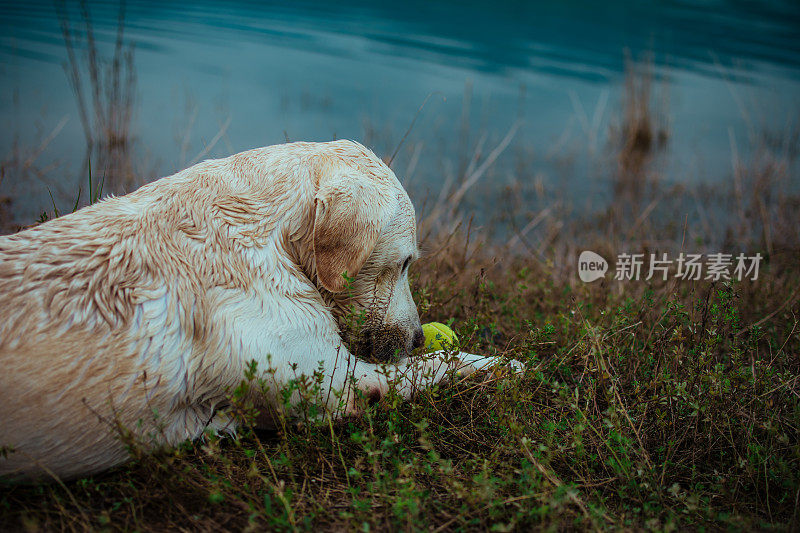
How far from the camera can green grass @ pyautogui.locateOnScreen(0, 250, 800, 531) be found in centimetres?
223

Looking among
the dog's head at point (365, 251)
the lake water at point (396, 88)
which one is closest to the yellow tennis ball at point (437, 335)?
the dog's head at point (365, 251)

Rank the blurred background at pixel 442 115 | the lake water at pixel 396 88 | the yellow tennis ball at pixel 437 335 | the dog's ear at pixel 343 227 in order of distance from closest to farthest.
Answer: the dog's ear at pixel 343 227 → the yellow tennis ball at pixel 437 335 → the blurred background at pixel 442 115 → the lake water at pixel 396 88

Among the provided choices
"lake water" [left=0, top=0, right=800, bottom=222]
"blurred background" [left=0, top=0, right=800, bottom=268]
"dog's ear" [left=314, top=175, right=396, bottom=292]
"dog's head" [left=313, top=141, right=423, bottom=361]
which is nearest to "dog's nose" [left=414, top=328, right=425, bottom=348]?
"dog's head" [left=313, top=141, right=423, bottom=361]

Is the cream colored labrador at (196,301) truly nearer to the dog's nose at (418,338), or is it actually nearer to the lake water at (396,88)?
the dog's nose at (418,338)

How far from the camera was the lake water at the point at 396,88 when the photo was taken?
298 inches

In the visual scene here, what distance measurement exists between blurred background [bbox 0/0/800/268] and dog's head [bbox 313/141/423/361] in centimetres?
139

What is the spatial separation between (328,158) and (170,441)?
1.48 metres

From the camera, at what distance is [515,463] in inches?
109

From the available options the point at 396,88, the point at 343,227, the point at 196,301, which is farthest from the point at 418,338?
the point at 396,88

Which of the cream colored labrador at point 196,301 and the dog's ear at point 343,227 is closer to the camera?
the cream colored labrador at point 196,301

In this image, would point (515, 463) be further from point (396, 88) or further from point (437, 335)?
point (396, 88)

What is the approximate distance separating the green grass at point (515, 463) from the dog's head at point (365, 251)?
378 mm

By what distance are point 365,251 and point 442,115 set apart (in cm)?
755

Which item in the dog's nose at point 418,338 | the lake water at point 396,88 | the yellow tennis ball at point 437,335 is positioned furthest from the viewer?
the lake water at point 396,88
